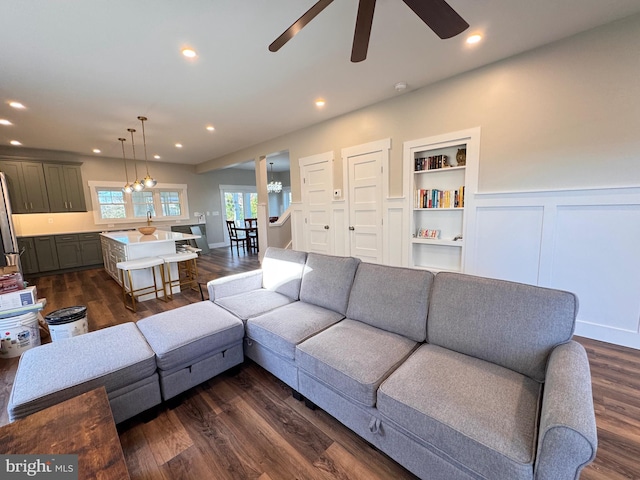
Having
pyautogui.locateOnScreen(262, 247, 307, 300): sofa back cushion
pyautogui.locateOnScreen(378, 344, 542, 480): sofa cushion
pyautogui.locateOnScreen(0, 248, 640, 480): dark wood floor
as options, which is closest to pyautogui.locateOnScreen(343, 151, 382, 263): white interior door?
pyautogui.locateOnScreen(262, 247, 307, 300): sofa back cushion

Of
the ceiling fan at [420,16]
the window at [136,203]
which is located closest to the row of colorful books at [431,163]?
the ceiling fan at [420,16]

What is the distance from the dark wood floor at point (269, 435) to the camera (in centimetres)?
136

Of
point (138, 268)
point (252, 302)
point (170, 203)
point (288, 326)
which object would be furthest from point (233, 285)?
point (170, 203)

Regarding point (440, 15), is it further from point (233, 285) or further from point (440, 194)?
point (233, 285)

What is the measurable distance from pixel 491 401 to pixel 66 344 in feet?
8.12

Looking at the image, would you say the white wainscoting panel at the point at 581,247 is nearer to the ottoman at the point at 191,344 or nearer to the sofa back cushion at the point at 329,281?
the sofa back cushion at the point at 329,281

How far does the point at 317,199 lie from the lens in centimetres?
469

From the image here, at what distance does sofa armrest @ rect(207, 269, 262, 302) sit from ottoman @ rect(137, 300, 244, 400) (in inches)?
11.7

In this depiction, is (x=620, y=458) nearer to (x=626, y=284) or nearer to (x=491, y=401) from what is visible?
(x=491, y=401)

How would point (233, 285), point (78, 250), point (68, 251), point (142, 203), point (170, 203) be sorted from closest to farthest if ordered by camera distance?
point (233, 285)
point (68, 251)
point (78, 250)
point (142, 203)
point (170, 203)

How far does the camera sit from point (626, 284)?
2344 millimetres

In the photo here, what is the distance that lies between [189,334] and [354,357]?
1.17 metres

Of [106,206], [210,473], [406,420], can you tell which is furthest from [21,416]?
[106,206]

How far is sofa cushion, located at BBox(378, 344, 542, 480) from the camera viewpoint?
0.97 meters
